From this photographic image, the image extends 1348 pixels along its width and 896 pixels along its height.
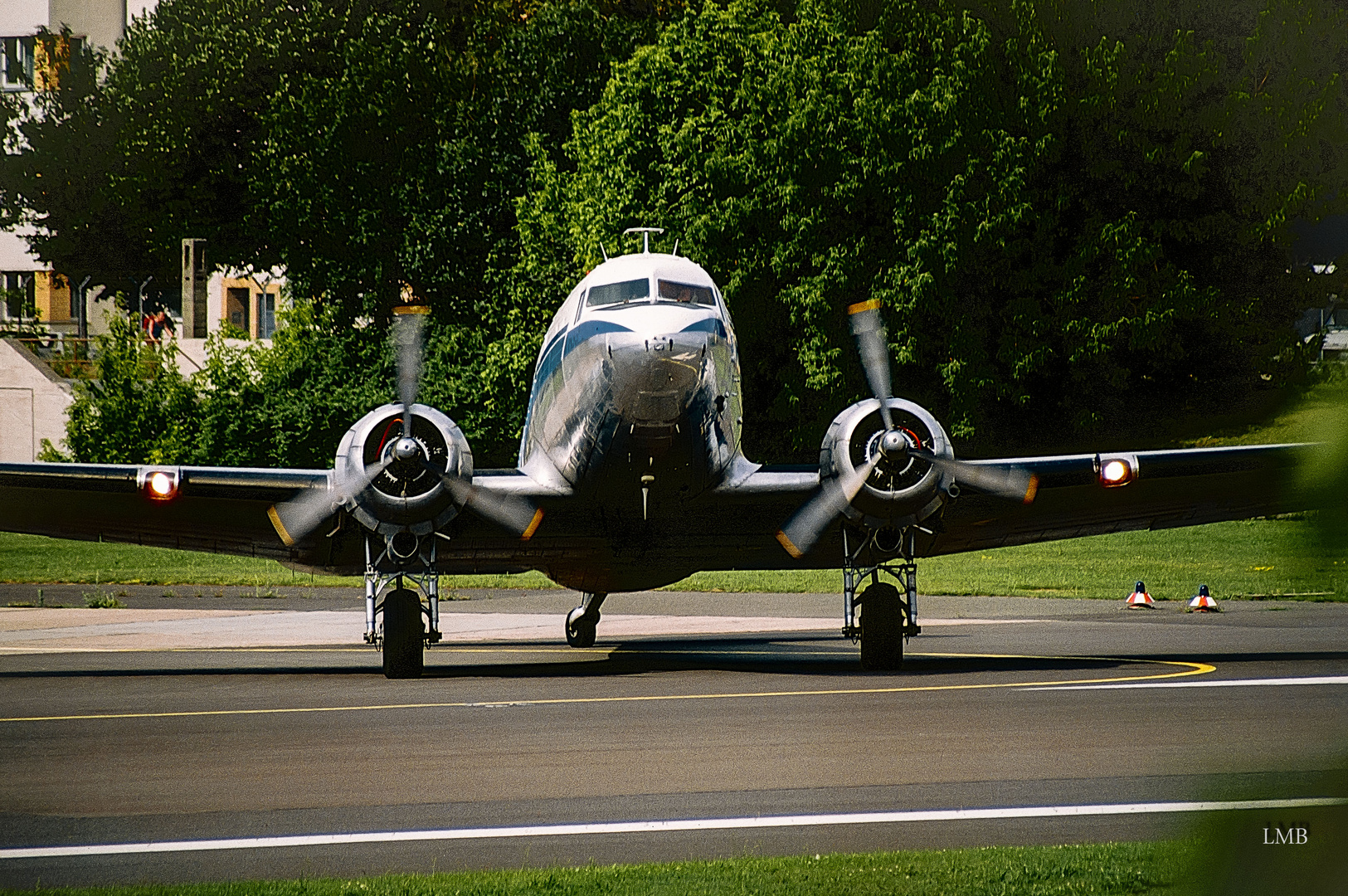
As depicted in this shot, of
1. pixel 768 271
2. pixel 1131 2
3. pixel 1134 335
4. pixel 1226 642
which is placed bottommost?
pixel 1226 642

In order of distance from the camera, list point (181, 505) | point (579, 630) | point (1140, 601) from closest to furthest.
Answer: point (181, 505) → point (579, 630) → point (1140, 601)

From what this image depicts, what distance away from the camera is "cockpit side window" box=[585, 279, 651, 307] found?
15.5 metres

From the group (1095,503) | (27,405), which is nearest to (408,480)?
(1095,503)

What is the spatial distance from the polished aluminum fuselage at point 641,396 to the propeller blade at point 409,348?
160cm

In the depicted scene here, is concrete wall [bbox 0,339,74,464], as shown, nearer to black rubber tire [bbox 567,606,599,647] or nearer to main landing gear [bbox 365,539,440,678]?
black rubber tire [bbox 567,606,599,647]

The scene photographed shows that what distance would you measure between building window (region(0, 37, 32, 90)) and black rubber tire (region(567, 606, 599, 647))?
45.8 m

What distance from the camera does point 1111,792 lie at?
30.6ft

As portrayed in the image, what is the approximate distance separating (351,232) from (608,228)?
42.8ft

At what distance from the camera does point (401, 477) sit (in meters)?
15.8

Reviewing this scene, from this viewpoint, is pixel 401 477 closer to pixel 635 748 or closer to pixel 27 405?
pixel 635 748

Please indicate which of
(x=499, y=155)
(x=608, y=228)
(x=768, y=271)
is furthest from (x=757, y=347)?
(x=499, y=155)

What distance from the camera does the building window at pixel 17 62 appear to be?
189ft

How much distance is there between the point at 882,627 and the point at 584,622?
6.36 meters

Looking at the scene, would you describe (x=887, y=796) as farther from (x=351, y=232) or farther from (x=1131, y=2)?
(x=351, y=232)
